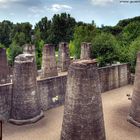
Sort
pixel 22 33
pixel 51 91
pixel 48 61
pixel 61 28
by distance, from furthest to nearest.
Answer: pixel 61 28, pixel 22 33, pixel 48 61, pixel 51 91

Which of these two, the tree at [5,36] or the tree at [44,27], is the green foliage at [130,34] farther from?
the tree at [5,36]

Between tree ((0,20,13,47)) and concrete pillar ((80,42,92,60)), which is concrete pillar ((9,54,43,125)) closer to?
concrete pillar ((80,42,92,60))

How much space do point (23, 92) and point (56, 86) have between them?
159 inches

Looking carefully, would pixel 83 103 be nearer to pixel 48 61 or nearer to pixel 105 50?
pixel 48 61

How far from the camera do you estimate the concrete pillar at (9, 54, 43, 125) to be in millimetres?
15664

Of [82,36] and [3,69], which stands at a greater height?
[82,36]

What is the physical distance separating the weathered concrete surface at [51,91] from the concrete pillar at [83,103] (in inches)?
244

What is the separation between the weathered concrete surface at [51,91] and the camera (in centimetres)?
1829

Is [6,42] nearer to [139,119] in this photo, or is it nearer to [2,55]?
[2,55]

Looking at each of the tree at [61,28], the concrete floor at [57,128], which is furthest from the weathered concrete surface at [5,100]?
the tree at [61,28]

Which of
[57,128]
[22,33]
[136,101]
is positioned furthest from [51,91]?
[22,33]

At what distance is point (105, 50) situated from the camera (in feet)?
88.6

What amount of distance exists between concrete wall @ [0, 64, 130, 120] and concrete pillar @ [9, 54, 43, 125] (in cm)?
55

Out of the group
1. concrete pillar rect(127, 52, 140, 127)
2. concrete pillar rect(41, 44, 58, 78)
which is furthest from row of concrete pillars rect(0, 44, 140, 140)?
concrete pillar rect(41, 44, 58, 78)
